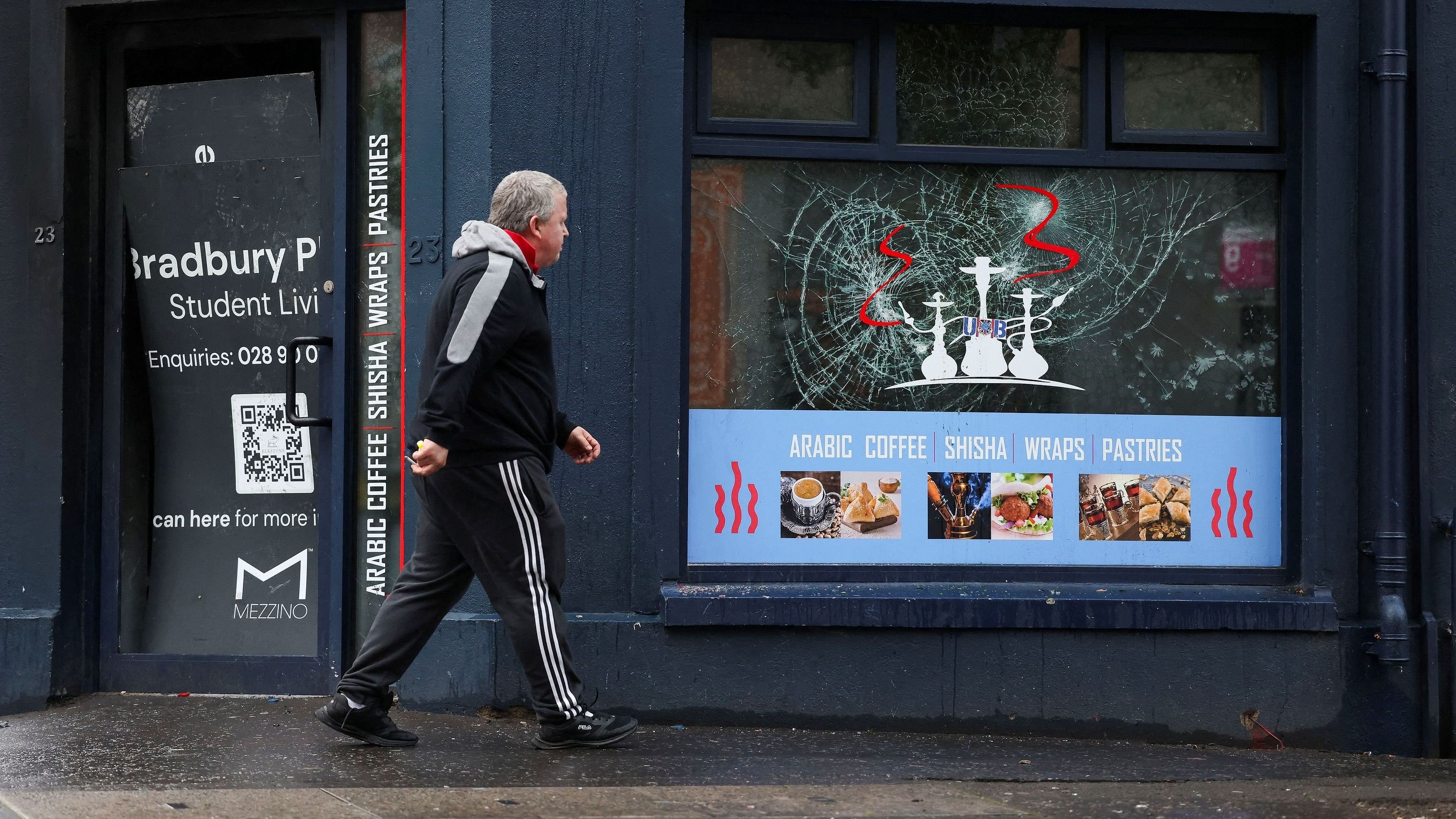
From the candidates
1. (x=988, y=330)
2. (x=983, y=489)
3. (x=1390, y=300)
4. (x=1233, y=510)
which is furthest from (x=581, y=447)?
(x=1390, y=300)

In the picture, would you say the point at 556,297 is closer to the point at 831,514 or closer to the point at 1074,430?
the point at 831,514

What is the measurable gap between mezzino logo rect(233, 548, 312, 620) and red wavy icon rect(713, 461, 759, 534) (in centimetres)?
186

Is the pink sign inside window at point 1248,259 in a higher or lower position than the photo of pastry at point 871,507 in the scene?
higher

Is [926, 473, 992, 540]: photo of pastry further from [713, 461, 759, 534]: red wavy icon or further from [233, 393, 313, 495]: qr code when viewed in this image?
[233, 393, 313, 495]: qr code

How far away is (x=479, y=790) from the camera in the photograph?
441 centimetres

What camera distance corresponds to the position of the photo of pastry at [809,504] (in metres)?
5.97

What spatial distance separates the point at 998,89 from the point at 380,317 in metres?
2.87

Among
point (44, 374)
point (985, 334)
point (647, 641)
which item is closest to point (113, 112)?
point (44, 374)

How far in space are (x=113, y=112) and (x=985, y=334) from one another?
403cm

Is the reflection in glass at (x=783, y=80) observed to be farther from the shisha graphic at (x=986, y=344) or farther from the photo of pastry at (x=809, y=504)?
the photo of pastry at (x=809, y=504)

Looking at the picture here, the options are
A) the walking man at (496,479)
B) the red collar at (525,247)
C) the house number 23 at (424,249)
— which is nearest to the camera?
the walking man at (496,479)

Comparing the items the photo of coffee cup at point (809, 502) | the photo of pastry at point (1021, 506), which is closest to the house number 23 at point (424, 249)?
the photo of coffee cup at point (809, 502)

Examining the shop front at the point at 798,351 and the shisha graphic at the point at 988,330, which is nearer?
the shop front at the point at 798,351

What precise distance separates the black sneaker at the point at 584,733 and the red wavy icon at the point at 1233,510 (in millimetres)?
2738
